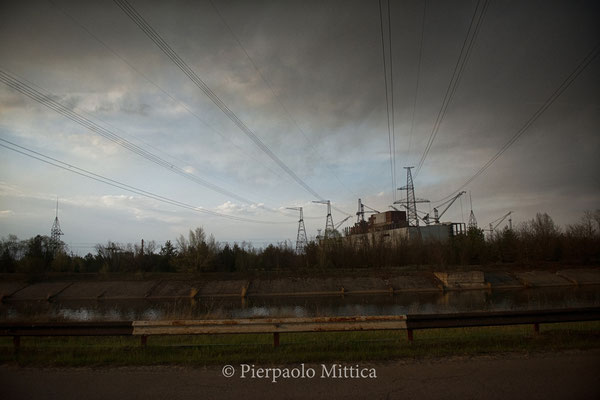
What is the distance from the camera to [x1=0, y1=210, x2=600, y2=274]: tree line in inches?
2375

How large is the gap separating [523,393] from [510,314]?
4.17 metres

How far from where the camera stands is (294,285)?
5084cm

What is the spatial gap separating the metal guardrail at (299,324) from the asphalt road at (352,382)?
4.87ft

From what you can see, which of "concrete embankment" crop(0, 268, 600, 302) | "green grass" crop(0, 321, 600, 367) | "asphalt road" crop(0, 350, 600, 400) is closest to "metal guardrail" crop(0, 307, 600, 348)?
"green grass" crop(0, 321, 600, 367)

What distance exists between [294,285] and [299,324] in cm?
4272

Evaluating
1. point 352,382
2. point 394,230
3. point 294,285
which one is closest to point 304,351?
point 352,382

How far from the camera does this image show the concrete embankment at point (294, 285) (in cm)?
4712

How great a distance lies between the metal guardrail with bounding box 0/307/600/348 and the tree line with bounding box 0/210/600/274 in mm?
50506

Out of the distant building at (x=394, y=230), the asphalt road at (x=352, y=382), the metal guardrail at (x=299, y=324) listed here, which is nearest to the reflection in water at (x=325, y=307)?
the metal guardrail at (x=299, y=324)

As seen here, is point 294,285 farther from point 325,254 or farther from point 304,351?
point 304,351

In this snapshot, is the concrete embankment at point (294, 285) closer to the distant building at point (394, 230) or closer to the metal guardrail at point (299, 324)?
the distant building at point (394, 230)

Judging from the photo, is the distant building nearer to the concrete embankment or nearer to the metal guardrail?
the concrete embankment

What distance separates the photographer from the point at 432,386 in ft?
20.1

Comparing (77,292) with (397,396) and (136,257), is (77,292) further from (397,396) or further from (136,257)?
(397,396)
